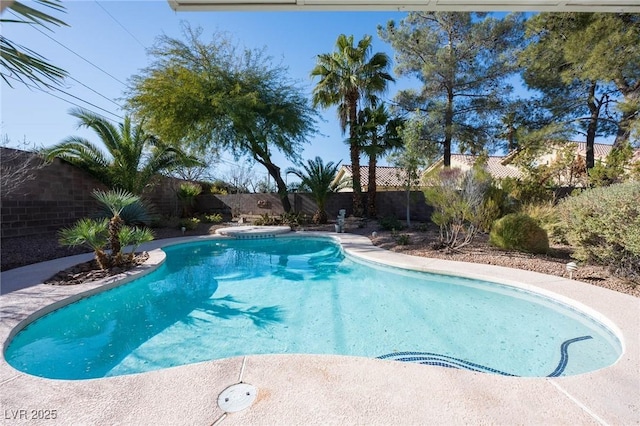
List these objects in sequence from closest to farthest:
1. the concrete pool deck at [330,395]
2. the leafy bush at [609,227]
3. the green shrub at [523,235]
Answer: the concrete pool deck at [330,395] < the leafy bush at [609,227] < the green shrub at [523,235]

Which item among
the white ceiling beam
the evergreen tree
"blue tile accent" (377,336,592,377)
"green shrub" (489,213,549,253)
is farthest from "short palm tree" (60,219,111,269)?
the evergreen tree

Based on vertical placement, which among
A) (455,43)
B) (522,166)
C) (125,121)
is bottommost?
(522,166)

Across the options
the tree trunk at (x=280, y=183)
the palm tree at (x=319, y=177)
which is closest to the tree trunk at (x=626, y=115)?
the palm tree at (x=319, y=177)

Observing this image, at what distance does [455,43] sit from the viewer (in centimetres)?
1480

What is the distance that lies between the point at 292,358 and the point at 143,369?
2033mm

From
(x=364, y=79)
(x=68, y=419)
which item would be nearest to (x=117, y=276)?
(x=68, y=419)

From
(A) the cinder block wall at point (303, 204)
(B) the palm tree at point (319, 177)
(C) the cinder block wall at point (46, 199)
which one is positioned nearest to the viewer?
(C) the cinder block wall at point (46, 199)

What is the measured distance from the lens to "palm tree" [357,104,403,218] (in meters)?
14.3

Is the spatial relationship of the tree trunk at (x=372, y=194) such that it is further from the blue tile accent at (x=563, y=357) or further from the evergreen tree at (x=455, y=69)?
the blue tile accent at (x=563, y=357)

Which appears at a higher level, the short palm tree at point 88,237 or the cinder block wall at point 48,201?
the cinder block wall at point 48,201

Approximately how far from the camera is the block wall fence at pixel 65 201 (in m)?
8.62

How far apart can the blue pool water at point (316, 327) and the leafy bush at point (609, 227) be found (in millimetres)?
1846

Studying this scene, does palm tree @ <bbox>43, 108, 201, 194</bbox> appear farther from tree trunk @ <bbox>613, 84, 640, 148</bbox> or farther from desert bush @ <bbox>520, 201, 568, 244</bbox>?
tree trunk @ <bbox>613, 84, 640, 148</bbox>

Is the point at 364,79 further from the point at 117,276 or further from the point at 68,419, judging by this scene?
the point at 68,419
